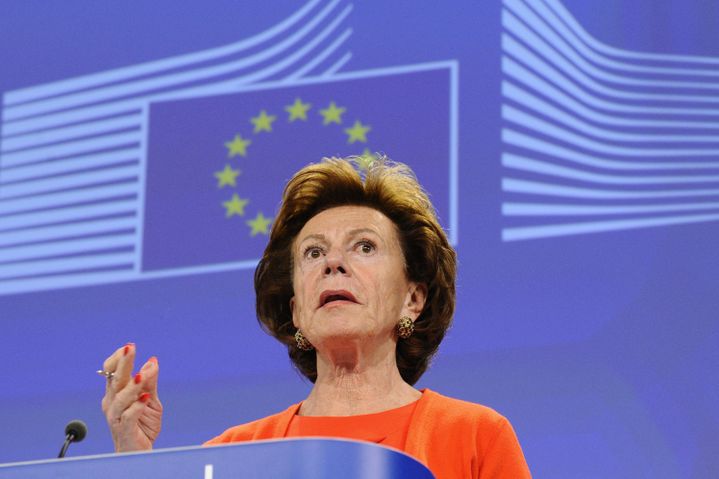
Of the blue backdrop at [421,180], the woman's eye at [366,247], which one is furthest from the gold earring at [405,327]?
the blue backdrop at [421,180]

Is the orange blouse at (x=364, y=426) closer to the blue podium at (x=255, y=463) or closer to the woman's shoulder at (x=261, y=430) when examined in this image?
the woman's shoulder at (x=261, y=430)

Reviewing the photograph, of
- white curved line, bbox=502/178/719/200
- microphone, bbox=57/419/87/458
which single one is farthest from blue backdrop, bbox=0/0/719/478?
microphone, bbox=57/419/87/458

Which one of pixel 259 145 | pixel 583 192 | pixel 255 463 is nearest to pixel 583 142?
pixel 583 192

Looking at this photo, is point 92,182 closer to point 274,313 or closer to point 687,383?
point 274,313

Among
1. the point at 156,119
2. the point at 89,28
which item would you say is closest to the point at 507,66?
the point at 156,119

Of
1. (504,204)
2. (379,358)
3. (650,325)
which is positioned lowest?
(379,358)

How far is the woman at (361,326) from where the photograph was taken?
7.42 ft

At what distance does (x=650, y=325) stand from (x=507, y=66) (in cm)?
86

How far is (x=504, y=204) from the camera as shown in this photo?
3.41 m

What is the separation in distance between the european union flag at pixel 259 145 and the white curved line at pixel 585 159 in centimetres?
19

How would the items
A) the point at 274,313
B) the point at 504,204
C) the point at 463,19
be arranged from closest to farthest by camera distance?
the point at 274,313, the point at 504,204, the point at 463,19

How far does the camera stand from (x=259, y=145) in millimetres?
3787

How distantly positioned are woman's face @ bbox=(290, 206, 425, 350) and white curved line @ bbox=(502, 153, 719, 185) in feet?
2.94

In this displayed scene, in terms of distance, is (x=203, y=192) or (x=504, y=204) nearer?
(x=504, y=204)
